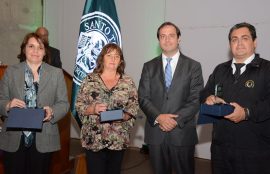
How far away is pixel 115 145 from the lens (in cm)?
232

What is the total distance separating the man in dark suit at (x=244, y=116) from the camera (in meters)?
2.03

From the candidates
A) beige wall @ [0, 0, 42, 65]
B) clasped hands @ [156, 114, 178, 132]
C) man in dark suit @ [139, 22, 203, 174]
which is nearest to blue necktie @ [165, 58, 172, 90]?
man in dark suit @ [139, 22, 203, 174]

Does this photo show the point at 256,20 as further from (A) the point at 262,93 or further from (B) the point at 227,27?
(A) the point at 262,93

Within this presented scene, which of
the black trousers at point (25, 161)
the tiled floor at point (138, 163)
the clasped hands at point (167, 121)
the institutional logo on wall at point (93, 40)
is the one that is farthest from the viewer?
the tiled floor at point (138, 163)

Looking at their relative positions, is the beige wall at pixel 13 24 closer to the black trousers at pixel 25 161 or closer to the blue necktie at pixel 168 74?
the black trousers at pixel 25 161

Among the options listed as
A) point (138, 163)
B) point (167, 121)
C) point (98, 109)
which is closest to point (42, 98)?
point (98, 109)

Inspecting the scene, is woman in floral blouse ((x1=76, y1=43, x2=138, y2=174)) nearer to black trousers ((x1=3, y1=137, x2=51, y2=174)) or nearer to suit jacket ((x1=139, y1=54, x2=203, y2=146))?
suit jacket ((x1=139, y1=54, x2=203, y2=146))

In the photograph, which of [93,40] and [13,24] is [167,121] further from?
[13,24]

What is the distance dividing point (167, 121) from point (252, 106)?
0.69 meters

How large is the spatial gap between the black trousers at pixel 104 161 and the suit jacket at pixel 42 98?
29 centimetres

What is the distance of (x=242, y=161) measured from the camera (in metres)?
2.06

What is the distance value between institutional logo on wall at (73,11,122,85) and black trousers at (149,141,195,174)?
5.22 feet

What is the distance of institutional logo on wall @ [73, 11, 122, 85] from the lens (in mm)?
3713

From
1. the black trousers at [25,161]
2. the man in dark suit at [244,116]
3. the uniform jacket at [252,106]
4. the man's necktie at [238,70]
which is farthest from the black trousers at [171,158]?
the black trousers at [25,161]
